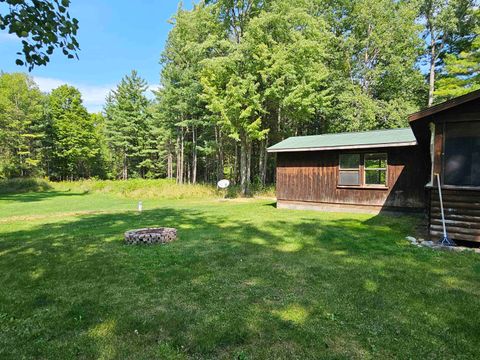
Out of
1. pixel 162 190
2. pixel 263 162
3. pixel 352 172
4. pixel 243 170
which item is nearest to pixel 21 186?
pixel 162 190

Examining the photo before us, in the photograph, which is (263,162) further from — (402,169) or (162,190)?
(402,169)

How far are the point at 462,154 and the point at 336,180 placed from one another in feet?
20.3

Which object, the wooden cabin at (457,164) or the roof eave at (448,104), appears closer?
the roof eave at (448,104)

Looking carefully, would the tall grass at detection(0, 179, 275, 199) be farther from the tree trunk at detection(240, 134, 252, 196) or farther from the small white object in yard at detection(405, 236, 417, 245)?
the small white object in yard at detection(405, 236, 417, 245)

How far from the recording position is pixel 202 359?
2736 millimetres

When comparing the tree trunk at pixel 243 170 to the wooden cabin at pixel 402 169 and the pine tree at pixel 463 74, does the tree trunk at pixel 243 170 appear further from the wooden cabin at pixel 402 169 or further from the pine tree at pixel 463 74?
the pine tree at pixel 463 74

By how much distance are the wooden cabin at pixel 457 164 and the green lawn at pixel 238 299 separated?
3.86ft

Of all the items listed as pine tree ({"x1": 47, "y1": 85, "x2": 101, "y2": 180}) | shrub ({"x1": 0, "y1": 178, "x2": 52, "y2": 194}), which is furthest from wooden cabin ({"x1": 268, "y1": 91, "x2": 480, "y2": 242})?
pine tree ({"x1": 47, "y1": 85, "x2": 101, "y2": 180})

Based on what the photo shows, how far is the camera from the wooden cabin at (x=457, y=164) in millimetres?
6746

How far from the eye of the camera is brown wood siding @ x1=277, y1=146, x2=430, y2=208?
11.4 meters

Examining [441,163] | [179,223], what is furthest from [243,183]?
[441,163]

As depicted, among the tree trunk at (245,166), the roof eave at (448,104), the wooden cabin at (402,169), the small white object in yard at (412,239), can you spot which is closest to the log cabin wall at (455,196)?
the wooden cabin at (402,169)

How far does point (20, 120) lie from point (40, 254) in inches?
1596

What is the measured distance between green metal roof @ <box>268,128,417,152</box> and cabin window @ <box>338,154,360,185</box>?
0.75 meters
